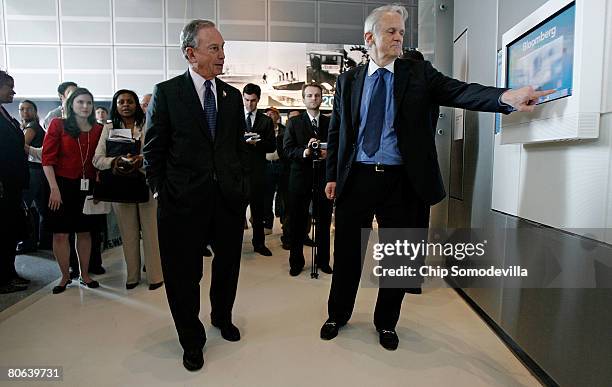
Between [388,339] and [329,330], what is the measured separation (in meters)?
0.31

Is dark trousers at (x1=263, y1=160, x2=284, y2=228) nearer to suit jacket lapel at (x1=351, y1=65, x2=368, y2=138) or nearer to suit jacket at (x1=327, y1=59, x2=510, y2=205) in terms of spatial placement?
suit jacket lapel at (x1=351, y1=65, x2=368, y2=138)

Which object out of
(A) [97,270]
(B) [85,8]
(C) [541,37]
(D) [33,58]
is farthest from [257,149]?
(D) [33,58]

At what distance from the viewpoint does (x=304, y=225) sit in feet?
11.1

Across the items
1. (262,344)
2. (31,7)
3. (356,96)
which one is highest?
(31,7)

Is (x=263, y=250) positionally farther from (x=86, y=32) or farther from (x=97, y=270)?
(x=86, y=32)

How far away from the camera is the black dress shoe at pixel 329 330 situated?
2.16 metres

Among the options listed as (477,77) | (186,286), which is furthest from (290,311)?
(477,77)

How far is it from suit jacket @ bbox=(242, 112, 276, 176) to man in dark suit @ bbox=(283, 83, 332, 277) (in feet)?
1.63

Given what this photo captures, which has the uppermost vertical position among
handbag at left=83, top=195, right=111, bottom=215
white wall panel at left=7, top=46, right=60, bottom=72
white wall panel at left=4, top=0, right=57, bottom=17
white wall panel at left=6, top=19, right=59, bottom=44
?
white wall panel at left=4, top=0, right=57, bottom=17

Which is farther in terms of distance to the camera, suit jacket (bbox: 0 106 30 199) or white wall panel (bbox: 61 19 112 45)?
white wall panel (bbox: 61 19 112 45)

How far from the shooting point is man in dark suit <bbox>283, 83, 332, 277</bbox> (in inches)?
130

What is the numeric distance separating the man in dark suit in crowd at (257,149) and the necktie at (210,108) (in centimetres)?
180

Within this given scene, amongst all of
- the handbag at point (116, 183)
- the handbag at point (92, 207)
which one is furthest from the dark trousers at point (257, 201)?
the handbag at point (92, 207)

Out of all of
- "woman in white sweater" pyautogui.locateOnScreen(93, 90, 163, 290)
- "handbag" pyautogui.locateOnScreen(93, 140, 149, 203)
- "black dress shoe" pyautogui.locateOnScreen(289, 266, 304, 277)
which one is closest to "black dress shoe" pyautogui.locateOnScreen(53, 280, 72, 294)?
"woman in white sweater" pyautogui.locateOnScreen(93, 90, 163, 290)
